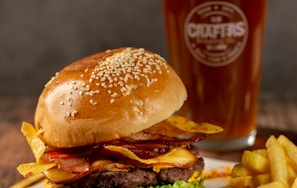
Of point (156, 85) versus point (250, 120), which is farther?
point (250, 120)

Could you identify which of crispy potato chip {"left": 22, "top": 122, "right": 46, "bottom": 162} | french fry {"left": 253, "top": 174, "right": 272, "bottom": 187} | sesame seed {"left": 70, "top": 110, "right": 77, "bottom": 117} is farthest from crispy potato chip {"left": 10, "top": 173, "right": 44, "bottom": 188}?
french fry {"left": 253, "top": 174, "right": 272, "bottom": 187}

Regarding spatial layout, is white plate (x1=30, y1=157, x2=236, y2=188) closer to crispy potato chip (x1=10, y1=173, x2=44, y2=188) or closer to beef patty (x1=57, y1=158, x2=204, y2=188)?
crispy potato chip (x1=10, y1=173, x2=44, y2=188)

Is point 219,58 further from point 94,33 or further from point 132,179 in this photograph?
point 94,33

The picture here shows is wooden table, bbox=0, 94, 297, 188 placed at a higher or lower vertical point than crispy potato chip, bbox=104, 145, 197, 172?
lower

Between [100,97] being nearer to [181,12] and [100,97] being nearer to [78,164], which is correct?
[78,164]

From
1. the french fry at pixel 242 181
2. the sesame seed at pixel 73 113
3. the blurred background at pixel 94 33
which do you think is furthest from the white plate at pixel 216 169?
the blurred background at pixel 94 33

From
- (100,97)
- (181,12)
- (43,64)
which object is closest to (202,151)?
(181,12)

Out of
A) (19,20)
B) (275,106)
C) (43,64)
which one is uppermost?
(19,20)

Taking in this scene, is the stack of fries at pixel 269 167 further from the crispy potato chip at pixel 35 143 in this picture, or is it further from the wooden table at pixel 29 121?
the crispy potato chip at pixel 35 143
